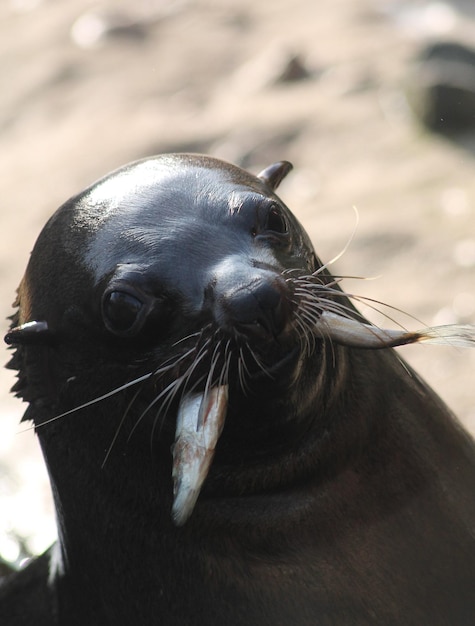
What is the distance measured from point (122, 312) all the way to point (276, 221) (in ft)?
1.80

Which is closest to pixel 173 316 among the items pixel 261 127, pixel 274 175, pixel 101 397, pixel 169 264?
pixel 169 264

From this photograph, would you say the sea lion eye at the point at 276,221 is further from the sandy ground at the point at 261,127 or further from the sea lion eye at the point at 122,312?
the sandy ground at the point at 261,127

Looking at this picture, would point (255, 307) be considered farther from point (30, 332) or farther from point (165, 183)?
point (30, 332)

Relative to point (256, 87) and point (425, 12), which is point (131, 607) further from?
point (425, 12)

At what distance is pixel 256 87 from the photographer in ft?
34.1

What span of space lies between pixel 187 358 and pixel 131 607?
91 centimetres

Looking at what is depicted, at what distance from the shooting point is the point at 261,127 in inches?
377

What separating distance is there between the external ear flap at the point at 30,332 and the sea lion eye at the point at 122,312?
26cm

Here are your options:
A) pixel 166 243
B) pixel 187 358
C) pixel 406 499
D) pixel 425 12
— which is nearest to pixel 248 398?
pixel 187 358

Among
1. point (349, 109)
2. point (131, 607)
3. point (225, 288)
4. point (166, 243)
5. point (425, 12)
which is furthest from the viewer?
point (425, 12)

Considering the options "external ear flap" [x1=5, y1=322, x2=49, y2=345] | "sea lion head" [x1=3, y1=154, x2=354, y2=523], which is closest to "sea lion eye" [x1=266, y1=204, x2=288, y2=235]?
"sea lion head" [x1=3, y1=154, x2=354, y2=523]

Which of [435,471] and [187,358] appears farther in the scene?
[435,471]

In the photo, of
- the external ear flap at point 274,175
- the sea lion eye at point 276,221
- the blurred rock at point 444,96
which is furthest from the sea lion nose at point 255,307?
the blurred rock at point 444,96

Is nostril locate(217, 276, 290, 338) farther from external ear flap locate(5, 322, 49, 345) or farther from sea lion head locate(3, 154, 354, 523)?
external ear flap locate(5, 322, 49, 345)
